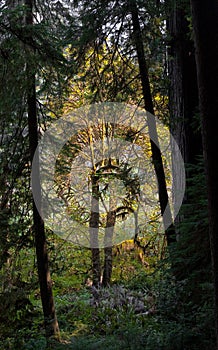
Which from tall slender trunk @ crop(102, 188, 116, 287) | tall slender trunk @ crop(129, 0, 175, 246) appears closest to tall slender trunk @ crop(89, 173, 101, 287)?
tall slender trunk @ crop(102, 188, 116, 287)

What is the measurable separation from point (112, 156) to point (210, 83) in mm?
6520

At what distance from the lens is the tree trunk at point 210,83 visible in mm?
2176

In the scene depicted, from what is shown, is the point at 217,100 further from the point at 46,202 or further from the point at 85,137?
the point at 85,137

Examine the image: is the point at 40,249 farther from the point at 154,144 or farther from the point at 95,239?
the point at 95,239

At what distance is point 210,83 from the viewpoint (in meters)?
2.20

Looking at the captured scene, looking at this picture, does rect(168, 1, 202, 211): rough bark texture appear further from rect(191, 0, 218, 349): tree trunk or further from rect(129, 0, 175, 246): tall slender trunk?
rect(191, 0, 218, 349): tree trunk

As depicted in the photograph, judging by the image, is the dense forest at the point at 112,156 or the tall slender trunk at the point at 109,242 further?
the tall slender trunk at the point at 109,242

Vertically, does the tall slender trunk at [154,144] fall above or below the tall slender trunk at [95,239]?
above

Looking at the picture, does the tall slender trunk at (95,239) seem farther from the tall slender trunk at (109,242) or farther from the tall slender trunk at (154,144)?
the tall slender trunk at (154,144)

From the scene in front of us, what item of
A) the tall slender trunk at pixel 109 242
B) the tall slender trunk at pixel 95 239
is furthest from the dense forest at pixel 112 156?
the tall slender trunk at pixel 109 242

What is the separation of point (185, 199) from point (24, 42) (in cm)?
281

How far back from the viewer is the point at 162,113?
6.08 m

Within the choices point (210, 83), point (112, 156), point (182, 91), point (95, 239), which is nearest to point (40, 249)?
point (182, 91)

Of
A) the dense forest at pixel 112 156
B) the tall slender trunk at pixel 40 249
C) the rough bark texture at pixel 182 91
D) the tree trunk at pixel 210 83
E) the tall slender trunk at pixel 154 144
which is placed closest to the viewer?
the tree trunk at pixel 210 83
